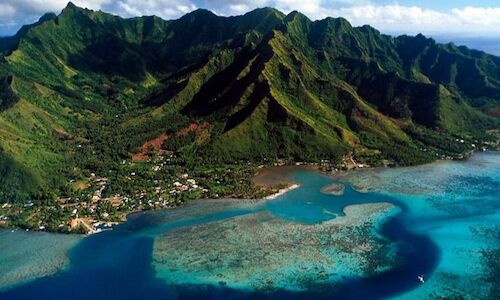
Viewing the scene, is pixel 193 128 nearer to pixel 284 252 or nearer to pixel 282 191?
pixel 282 191

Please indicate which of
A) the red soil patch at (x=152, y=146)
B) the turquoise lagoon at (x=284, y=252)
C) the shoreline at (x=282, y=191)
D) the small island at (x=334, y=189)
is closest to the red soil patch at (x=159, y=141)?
the red soil patch at (x=152, y=146)

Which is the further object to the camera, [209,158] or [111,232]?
[209,158]

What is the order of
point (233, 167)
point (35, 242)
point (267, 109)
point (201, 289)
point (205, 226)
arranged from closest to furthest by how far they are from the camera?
point (201, 289) → point (35, 242) → point (205, 226) → point (233, 167) → point (267, 109)

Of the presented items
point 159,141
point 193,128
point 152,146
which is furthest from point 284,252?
point 193,128

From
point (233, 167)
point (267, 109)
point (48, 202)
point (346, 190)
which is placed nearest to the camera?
point (48, 202)

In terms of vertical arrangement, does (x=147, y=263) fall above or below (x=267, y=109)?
below

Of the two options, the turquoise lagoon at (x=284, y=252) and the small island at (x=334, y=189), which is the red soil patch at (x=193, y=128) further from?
the small island at (x=334, y=189)

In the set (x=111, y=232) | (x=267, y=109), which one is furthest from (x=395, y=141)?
(x=111, y=232)

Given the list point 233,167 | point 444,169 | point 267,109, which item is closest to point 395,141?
point 444,169

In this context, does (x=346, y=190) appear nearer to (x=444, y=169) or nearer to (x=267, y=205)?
(x=267, y=205)
